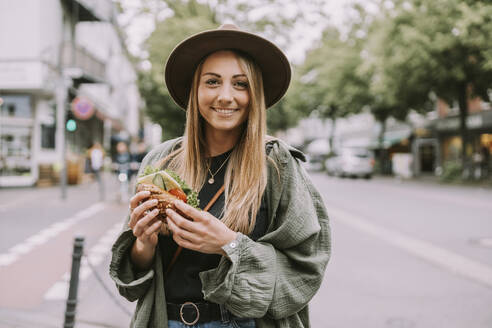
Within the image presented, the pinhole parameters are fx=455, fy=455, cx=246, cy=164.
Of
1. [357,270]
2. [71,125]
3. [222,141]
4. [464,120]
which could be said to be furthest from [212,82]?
[464,120]

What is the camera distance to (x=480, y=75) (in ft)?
63.6

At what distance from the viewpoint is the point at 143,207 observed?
134cm

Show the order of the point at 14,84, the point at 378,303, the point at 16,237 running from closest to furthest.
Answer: the point at 378,303, the point at 16,237, the point at 14,84

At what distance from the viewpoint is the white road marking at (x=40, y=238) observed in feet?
21.5

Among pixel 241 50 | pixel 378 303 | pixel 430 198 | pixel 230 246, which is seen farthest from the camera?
pixel 430 198

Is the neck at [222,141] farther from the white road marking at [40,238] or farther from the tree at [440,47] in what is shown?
the tree at [440,47]

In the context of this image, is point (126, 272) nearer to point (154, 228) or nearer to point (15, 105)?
point (154, 228)

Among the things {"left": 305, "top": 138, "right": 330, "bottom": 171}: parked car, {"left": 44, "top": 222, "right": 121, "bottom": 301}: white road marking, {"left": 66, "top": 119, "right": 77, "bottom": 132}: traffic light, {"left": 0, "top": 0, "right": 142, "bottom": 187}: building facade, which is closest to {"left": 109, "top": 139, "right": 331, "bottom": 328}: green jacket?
{"left": 44, "top": 222, "right": 121, "bottom": 301}: white road marking

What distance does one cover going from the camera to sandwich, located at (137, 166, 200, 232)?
1.33m

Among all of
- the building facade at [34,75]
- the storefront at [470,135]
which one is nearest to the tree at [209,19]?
the building facade at [34,75]

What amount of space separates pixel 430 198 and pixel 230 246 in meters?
15.0

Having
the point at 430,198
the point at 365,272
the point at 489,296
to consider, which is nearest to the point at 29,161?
the point at 430,198

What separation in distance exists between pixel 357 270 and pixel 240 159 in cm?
489

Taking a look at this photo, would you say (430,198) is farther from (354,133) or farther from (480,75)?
(354,133)
